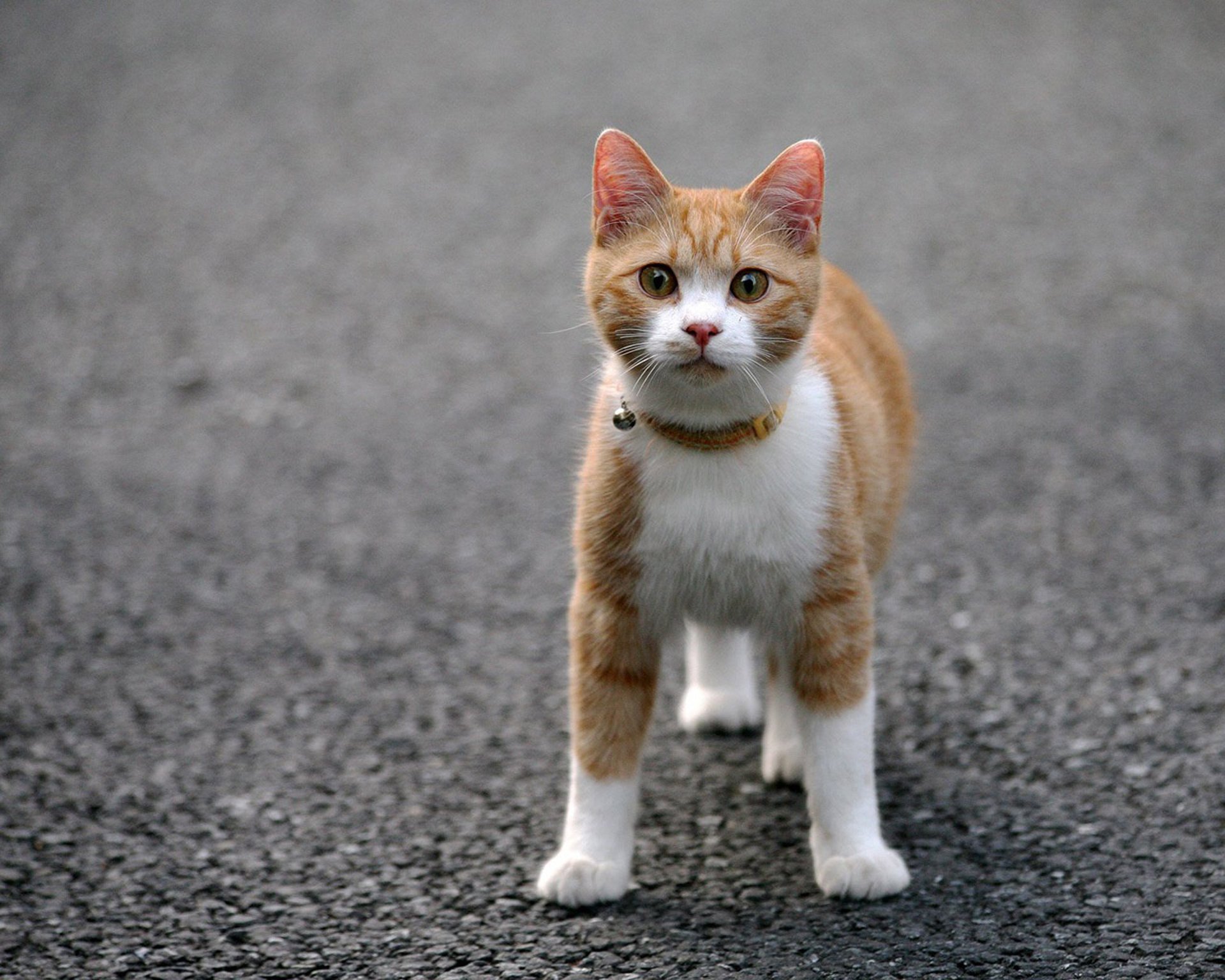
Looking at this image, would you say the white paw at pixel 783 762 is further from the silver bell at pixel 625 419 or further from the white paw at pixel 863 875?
the silver bell at pixel 625 419

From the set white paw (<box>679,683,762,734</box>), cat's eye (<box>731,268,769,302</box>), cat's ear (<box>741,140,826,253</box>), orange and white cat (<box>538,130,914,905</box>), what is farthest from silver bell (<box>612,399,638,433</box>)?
white paw (<box>679,683,762,734</box>)

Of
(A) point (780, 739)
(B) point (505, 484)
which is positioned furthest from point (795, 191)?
(B) point (505, 484)

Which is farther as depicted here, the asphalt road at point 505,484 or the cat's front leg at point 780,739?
the cat's front leg at point 780,739

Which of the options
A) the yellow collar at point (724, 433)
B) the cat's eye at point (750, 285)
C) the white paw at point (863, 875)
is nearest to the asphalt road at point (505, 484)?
the white paw at point (863, 875)

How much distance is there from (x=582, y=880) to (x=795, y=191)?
146 centimetres

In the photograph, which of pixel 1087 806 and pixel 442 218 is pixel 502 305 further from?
pixel 1087 806

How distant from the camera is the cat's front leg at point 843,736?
274 centimetres

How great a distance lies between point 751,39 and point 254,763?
7.79 m

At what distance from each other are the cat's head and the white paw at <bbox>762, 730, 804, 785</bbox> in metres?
0.99

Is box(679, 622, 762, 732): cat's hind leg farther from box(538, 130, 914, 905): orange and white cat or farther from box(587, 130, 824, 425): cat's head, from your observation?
box(587, 130, 824, 425): cat's head

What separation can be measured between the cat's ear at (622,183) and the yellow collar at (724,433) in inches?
16.0

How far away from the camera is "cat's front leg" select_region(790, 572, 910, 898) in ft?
8.98

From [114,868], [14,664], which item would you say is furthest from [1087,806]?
[14,664]

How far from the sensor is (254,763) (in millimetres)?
3432
